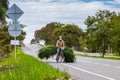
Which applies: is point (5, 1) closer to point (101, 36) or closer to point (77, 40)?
point (101, 36)

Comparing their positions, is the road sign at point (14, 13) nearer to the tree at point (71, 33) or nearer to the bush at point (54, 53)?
the bush at point (54, 53)

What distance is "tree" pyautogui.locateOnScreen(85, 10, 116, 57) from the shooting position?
86438mm

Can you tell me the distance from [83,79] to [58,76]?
2.65 meters

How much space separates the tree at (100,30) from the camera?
86.4 m

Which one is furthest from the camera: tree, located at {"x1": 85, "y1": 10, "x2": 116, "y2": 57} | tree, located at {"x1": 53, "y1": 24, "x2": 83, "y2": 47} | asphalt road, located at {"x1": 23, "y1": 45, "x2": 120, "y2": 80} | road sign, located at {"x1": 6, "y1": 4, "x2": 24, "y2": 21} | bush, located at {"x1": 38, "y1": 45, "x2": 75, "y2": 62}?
tree, located at {"x1": 53, "y1": 24, "x2": 83, "y2": 47}

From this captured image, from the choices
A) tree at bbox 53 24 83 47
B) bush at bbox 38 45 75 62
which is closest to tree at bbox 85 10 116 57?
bush at bbox 38 45 75 62

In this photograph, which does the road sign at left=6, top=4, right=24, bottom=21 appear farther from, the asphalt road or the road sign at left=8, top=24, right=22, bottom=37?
the asphalt road

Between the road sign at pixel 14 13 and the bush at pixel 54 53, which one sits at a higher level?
the road sign at pixel 14 13

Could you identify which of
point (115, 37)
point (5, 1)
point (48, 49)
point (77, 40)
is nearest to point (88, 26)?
point (115, 37)

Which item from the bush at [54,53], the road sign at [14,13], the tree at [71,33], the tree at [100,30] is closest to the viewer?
the road sign at [14,13]

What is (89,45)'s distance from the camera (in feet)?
292

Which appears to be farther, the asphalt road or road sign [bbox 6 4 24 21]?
road sign [bbox 6 4 24 21]

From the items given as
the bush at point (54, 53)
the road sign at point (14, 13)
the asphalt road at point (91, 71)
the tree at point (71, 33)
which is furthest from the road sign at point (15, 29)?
the tree at point (71, 33)

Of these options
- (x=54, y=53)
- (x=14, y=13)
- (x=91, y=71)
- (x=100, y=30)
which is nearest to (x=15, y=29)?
(x=14, y=13)
